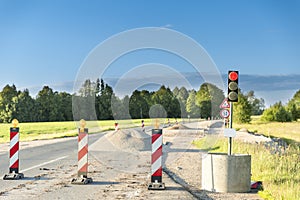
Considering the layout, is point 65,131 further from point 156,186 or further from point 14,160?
point 156,186

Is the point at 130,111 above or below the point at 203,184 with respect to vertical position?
above

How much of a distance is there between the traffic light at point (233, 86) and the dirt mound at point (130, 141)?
10.8m

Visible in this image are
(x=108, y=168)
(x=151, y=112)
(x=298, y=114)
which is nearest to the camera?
(x=108, y=168)

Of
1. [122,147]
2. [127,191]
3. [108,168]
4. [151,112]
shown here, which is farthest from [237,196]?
[151,112]

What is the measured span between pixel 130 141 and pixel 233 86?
38.4 feet

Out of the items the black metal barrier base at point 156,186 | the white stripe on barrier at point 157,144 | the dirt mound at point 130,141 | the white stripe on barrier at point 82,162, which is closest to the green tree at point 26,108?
the dirt mound at point 130,141

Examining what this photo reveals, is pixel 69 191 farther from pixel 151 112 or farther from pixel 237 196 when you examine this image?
pixel 151 112

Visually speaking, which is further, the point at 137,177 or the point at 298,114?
the point at 298,114

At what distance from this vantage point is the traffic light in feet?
32.0

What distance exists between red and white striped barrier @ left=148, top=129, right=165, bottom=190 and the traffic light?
183 cm

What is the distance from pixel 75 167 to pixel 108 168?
1055 mm

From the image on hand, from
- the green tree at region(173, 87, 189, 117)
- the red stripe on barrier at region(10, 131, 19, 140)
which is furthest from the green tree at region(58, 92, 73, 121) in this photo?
the red stripe on barrier at region(10, 131, 19, 140)

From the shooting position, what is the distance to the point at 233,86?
9812 millimetres

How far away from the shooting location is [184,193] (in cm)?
896
